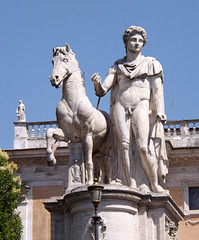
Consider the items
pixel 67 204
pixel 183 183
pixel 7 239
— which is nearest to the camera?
pixel 67 204

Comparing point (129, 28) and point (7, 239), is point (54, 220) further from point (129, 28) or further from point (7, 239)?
point (7, 239)

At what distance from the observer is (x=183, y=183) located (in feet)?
144

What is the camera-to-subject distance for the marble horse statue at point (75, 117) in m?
23.3

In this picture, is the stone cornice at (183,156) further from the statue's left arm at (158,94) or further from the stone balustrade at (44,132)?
the statue's left arm at (158,94)

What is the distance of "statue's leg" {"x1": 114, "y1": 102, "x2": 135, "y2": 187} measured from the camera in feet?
76.1

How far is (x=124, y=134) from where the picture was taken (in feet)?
76.5

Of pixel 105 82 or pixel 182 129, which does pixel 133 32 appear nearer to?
pixel 105 82

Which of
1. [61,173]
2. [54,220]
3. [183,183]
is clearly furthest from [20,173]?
[54,220]

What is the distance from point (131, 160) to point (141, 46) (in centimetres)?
258

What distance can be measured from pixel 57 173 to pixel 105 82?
21585 mm

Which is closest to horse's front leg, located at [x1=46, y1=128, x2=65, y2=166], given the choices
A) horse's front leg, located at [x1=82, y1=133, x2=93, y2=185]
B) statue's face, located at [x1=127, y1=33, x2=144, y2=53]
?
horse's front leg, located at [x1=82, y1=133, x2=93, y2=185]

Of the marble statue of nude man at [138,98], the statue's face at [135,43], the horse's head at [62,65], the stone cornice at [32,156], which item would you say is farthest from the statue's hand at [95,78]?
the stone cornice at [32,156]

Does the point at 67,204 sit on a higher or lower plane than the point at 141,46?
lower

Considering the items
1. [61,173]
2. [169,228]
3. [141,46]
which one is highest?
[61,173]
